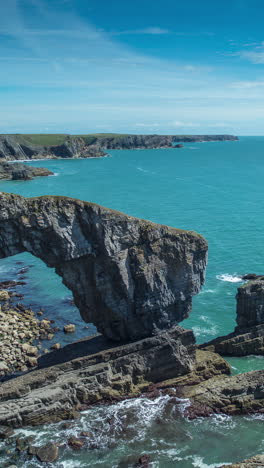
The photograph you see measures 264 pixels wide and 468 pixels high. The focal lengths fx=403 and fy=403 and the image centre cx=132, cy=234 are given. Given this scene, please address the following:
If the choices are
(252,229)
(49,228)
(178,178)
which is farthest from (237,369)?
(178,178)

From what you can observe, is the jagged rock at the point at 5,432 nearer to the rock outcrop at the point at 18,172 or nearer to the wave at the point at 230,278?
the wave at the point at 230,278

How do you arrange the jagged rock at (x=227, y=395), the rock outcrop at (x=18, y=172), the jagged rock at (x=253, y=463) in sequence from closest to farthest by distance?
the jagged rock at (x=253, y=463)
the jagged rock at (x=227, y=395)
the rock outcrop at (x=18, y=172)

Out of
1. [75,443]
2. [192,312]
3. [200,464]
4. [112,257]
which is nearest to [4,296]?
[192,312]

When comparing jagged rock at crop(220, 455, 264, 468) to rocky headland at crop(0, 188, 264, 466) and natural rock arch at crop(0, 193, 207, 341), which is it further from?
natural rock arch at crop(0, 193, 207, 341)

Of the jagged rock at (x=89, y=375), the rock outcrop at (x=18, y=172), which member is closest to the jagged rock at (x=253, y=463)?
the jagged rock at (x=89, y=375)

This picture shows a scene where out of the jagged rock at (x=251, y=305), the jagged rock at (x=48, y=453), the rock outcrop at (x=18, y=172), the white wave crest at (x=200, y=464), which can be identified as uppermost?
the rock outcrop at (x=18, y=172)

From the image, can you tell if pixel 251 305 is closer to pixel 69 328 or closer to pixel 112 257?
pixel 112 257
